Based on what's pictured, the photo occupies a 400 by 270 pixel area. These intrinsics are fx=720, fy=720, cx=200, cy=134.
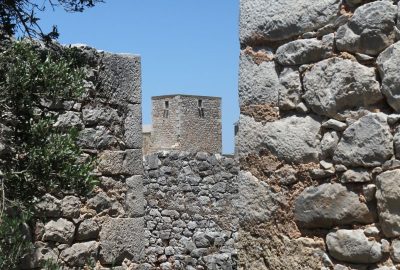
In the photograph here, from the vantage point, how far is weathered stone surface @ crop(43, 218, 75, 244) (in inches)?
220

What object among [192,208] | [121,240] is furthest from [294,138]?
[192,208]

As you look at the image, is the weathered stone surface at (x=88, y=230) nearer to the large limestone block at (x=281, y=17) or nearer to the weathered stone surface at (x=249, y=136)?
the weathered stone surface at (x=249, y=136)

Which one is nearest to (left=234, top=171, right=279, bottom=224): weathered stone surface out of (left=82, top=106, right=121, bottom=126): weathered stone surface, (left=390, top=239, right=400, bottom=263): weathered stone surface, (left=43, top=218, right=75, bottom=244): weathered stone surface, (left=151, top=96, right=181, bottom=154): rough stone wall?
(left=390, top=239, right=400, bottom=263): weathered stone surface

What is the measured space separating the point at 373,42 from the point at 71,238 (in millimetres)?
3859

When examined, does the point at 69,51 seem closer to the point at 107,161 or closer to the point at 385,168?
the point at 107,161

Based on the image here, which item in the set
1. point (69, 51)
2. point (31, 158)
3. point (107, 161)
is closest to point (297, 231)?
point (31, 158)

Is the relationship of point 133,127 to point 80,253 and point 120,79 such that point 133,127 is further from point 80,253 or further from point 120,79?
point 80,253

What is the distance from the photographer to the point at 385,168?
2.38 m

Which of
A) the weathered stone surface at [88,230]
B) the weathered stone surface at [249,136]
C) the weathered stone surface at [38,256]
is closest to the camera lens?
the weathered stone surface at [249,136]

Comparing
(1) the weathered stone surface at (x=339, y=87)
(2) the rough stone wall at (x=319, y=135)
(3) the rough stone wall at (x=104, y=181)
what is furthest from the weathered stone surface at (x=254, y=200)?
(3) the rough stone wall at (x=104, y=181)

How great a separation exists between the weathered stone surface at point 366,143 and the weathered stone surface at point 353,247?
0.25m

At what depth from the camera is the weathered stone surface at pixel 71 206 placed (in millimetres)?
5695

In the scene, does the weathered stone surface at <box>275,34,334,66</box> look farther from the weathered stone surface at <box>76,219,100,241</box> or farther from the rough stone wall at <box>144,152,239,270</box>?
the rough stone wall at <box>144,152,239,270</box>

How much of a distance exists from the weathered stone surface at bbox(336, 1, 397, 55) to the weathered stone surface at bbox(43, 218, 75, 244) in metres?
3.60
